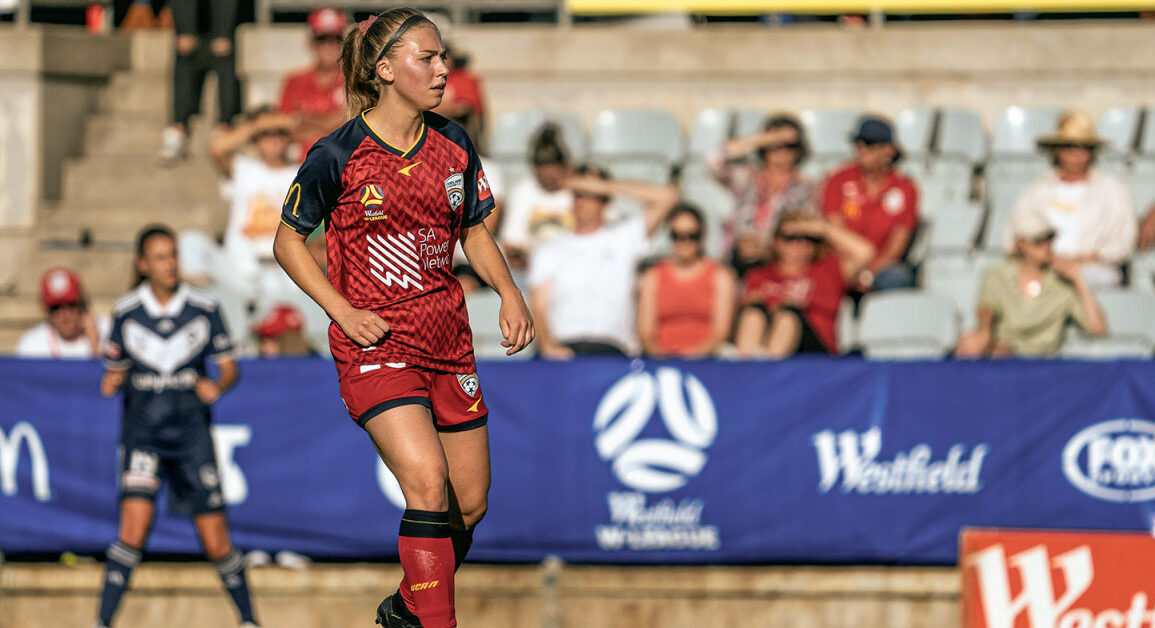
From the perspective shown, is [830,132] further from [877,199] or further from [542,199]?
[542,199]

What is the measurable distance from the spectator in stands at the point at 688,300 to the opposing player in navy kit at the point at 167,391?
9.80ft

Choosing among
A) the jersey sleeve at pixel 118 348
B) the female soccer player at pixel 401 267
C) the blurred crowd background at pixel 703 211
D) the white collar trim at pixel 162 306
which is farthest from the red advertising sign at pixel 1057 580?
the jersey sleeve at pixel 118 348

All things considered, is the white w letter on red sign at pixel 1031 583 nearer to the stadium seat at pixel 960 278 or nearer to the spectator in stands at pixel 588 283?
the spectator in stands at pixel 588 283

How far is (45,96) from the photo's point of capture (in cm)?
1372

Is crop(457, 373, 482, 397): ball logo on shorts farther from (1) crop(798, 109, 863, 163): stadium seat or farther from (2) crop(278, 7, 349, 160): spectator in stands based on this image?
(1) crop(798, 109, 863, 163): stadium seat

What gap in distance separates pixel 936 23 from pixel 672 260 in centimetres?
482

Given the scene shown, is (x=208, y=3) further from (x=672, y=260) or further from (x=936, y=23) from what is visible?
(x=936, y=23)

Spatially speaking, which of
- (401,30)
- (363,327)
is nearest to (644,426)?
(363,327)

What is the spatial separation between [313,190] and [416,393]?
753 mm

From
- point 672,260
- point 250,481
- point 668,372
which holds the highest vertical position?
point 672,260

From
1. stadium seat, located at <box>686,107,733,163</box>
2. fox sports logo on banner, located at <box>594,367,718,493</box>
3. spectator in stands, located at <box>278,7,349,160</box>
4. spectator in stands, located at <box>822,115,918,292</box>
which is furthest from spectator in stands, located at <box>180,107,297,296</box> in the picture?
spectator in stands, located at <box>822,115,918,292</box>

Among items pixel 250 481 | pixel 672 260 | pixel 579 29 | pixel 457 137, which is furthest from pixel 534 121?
pixel 457 137

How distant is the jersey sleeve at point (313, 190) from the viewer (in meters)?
5.48

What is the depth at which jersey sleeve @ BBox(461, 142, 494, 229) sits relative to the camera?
19.2 ft
